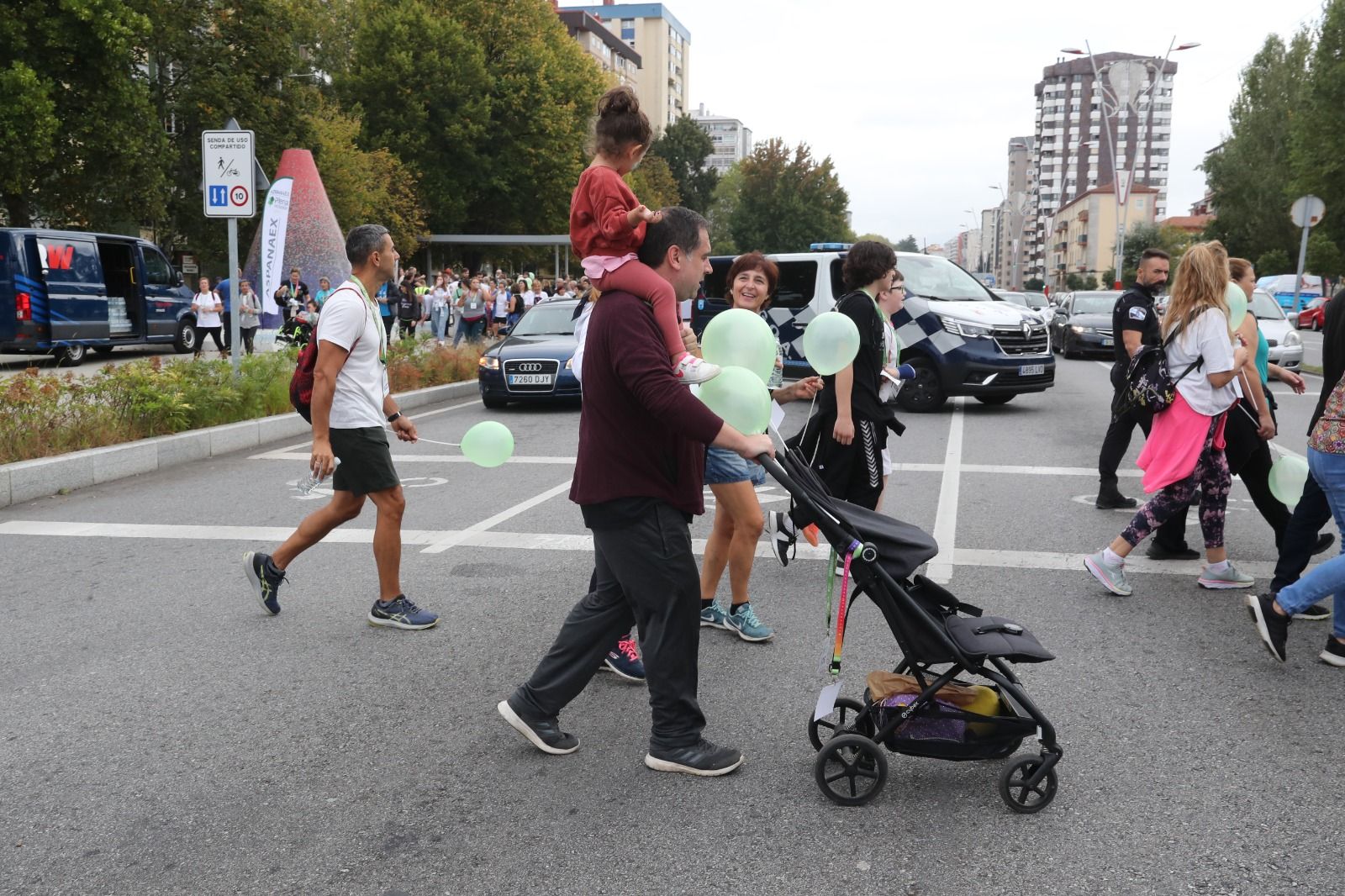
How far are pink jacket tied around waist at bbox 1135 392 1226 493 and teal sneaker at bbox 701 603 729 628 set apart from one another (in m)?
2.13

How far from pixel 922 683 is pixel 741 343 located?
3.87ft

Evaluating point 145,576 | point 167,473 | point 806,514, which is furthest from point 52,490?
point 806,514

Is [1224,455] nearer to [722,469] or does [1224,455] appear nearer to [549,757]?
[722,469]

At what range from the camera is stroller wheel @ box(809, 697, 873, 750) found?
11.3 feet

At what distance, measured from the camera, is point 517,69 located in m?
46.9

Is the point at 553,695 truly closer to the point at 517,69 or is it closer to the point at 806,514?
the point at 806,514

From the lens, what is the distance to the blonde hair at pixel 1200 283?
527 centimetres

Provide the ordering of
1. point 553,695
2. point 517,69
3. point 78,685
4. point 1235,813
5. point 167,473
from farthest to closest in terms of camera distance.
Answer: point 517,69
point 167,473
point 78,685
point 553,695
point 1235,813

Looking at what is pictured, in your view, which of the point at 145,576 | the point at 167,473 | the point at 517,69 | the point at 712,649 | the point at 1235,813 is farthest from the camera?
the point at 517,69

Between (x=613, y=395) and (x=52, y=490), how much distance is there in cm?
684

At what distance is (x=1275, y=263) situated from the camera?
55.5 meters

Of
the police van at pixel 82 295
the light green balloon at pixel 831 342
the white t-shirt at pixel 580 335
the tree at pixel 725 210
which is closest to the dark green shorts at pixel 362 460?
the white t-shirt at pixel 580 335

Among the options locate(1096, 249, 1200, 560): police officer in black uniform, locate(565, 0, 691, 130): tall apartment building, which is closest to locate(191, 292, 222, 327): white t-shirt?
locate(1096, 249, 1200, 560): police officer in black uniform

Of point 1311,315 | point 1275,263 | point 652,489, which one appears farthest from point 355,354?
point 1275,263
